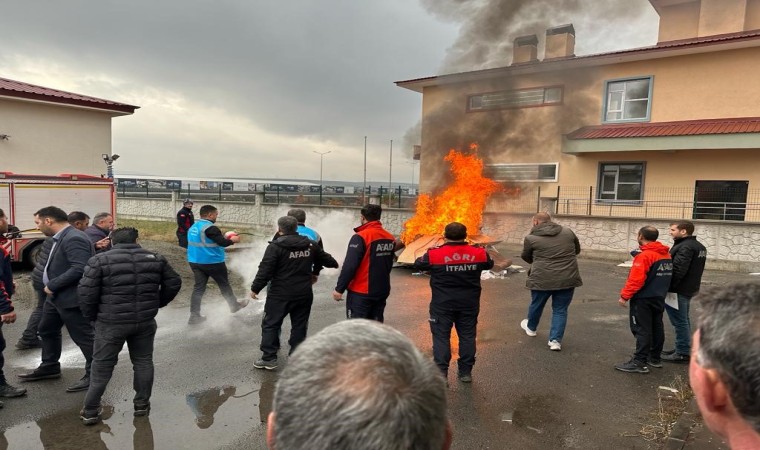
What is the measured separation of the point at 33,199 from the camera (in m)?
10.5

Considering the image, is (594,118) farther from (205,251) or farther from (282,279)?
(282,279)

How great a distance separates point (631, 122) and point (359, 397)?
1952cm

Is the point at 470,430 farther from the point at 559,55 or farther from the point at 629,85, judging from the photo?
the point at 559,55

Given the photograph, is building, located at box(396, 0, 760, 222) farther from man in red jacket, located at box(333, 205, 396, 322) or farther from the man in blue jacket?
man in red jacket, located at box(333, 205, 396, 322)

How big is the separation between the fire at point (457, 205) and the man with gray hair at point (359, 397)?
434 inches

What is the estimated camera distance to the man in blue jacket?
6.57 meters

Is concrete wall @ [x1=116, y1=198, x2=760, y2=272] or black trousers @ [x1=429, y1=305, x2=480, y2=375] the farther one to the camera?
concrete wall @ [x1=116, y1=198, x2=760, y2=272]

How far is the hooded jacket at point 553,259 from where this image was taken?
232 inches

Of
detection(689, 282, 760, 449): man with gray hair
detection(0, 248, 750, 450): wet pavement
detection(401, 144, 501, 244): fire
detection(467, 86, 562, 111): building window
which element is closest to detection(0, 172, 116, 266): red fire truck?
detection(0, 248, 750, 450): wet pavement

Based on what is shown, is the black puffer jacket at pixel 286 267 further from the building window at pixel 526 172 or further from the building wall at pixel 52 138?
Answer: the building window at pixel 526 172

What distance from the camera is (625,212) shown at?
1712 cm

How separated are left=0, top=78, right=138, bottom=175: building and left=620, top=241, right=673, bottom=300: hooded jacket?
16105 millimetres

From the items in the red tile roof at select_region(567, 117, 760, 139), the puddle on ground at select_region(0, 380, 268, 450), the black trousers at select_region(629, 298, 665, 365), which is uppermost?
the red tile roof at select_region(567, 117, 760, 139)

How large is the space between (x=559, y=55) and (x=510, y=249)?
9809 millimetres
